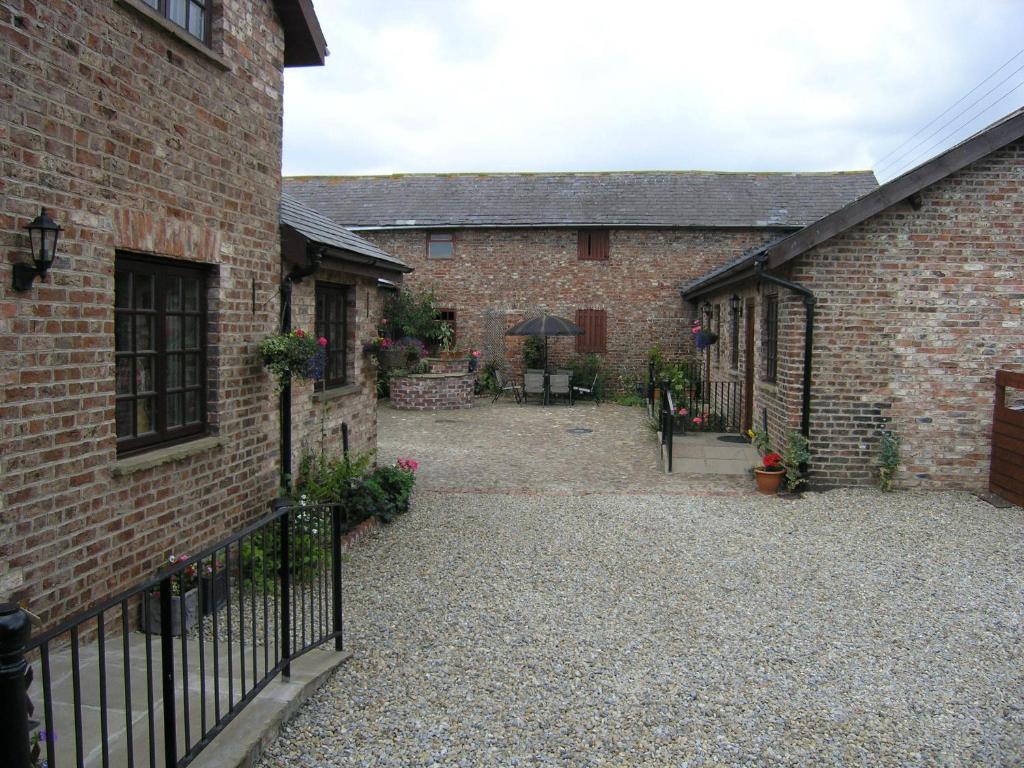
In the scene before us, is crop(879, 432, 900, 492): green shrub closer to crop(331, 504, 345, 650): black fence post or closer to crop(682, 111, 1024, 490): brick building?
crop(682, 111, 1024, 490): brick building

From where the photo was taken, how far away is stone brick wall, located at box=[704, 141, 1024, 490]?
9.20 meters

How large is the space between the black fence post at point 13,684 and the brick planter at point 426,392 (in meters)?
16.9

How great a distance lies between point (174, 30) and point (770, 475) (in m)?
7.69

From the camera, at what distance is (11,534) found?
13.0 feet

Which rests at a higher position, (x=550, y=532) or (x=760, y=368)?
(x=760, y=368)

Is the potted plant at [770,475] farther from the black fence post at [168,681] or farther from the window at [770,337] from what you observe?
the black fence post at [168,681]

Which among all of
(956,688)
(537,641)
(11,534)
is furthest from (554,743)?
(11,534)

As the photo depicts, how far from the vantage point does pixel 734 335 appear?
14562 mm

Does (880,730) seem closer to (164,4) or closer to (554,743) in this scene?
(554,743)

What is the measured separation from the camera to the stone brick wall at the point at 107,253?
4023 millimetres

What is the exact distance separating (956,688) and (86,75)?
6.21m

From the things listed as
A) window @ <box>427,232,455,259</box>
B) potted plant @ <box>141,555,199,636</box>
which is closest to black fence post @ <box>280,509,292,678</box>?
potted plant @ <box>141,555,199,636</box>

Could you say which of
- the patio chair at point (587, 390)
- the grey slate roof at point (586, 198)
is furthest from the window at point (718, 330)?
the grey slate roof at point (586, 198)

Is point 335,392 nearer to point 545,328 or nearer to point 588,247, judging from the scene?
point 545,328
